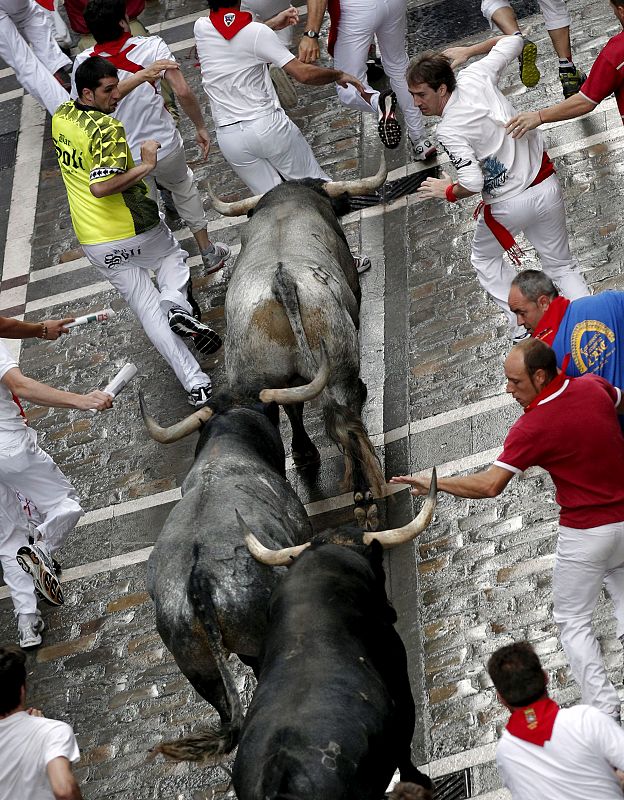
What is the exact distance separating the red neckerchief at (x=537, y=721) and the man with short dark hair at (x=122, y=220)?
6.27 m

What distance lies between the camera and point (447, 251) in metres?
11.4

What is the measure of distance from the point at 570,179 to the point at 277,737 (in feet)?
23.9

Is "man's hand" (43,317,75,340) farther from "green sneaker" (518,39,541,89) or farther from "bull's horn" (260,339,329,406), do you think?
"green sneaker" (518,39,541,89)

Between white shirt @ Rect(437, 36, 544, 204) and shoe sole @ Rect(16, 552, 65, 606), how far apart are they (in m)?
4.18

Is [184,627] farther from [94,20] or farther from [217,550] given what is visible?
[94,20]

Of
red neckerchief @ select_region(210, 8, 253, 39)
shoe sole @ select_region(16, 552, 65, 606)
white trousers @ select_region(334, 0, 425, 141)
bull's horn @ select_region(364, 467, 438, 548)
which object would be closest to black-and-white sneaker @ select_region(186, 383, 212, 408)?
shoe sole @ select_region(16, 552, 65, 606)

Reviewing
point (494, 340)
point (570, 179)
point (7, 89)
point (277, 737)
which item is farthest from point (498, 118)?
point (7, 89)

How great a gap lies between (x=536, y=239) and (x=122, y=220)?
344 cm

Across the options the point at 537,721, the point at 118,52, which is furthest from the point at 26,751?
the point at 118,52

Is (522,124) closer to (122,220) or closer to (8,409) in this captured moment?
(122,220)

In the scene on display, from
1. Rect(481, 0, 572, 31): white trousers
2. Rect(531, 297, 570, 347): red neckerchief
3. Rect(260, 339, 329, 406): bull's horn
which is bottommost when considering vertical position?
Rect(481, 0, 572, 31): white trousers

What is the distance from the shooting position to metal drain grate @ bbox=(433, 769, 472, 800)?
6840 millimetres

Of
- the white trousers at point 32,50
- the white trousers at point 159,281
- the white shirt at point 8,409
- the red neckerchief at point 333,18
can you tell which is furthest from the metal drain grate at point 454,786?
the white trousers at point 32,50

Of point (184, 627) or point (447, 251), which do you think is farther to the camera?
point (447, 251)
